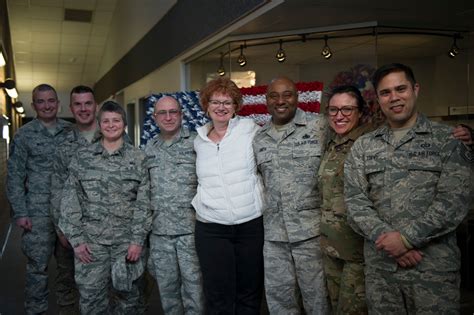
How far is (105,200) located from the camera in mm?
2604

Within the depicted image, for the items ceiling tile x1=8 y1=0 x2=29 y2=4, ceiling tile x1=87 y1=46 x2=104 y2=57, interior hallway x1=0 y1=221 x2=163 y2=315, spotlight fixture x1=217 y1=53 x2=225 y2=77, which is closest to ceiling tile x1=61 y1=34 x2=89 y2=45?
ceiling tile x1=87 y1=46 x2=104 y2=57

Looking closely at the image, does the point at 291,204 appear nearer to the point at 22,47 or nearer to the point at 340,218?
the point at 340,218

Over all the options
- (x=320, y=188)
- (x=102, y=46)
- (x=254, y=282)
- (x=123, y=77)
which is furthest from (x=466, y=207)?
(x=102, y=46)

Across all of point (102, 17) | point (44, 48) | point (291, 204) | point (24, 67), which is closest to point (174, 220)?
point (291, 204)

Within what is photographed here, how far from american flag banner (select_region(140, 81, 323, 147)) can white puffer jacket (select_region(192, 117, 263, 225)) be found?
0.98m

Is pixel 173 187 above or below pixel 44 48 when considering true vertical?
below

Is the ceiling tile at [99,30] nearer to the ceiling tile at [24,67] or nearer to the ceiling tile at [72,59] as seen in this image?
the ceiling tile at [72,59]

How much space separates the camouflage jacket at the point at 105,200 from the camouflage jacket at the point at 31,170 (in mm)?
609

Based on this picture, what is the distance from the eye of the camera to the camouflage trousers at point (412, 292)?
6.08 ft

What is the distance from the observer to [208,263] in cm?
252

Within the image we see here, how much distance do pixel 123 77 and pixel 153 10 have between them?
300 centimetres

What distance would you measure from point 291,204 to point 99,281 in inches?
45.7

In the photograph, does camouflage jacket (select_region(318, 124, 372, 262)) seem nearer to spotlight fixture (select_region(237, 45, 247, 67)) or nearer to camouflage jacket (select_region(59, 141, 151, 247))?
camouflage jacket (select_region(59, 141, 151, 247))

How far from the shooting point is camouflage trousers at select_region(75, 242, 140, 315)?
2.58 meters
